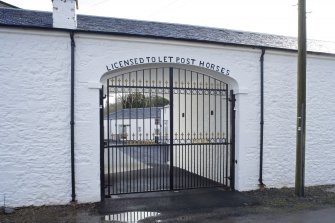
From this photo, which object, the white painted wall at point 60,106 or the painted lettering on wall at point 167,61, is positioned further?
the painted lettering on wall at point 167,61

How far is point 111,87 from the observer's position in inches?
313

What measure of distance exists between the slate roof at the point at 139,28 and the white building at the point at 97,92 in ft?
0.12

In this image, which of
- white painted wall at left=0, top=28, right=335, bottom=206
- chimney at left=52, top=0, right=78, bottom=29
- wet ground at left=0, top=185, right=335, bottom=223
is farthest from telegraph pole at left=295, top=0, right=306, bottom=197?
chimney at left=52, top=0, right=78, bottom=29

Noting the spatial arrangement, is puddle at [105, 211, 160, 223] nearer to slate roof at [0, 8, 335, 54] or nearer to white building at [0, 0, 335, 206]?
white building at [0, 0, 335, 206]

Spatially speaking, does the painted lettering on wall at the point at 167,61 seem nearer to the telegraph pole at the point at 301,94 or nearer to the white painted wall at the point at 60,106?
the white painted wall at the point at 60,106

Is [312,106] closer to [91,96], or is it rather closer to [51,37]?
[91,96]

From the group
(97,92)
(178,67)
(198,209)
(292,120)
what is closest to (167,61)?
(178,67)

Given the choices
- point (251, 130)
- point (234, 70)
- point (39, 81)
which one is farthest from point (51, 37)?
point (251, 130)

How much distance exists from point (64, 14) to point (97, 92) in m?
1.94

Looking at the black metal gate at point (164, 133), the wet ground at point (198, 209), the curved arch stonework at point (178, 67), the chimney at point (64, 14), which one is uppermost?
the chimney at point (64, 14)

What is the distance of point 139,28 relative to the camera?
899cm

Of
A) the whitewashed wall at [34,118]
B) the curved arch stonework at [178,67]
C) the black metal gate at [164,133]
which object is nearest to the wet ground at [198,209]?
the whitewashed wall at [34,118]

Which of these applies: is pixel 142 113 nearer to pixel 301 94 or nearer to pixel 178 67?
pixel 178 67

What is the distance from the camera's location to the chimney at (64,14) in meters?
7.48
